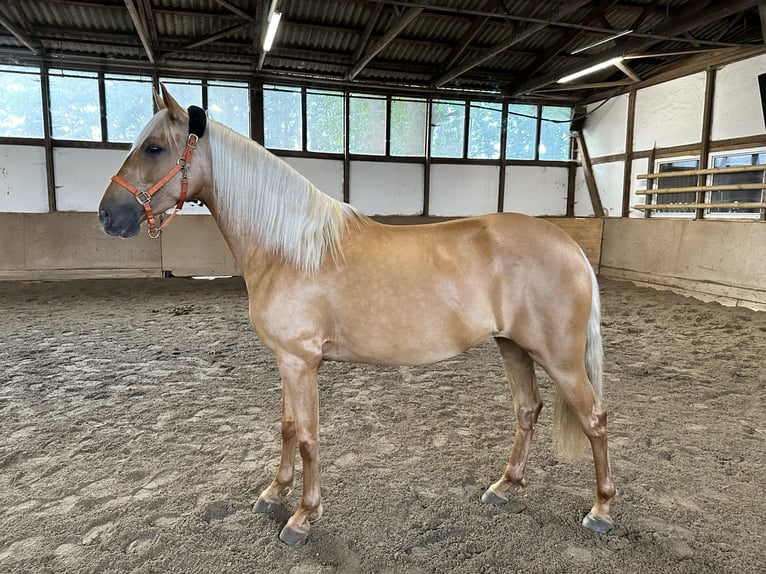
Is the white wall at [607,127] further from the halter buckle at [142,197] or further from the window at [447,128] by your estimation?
the halter buckle at [142,197]

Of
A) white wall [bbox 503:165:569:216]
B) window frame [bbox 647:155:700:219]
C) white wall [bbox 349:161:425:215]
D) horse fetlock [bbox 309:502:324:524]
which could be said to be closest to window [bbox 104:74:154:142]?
white wall [bbox 349:161:425:215]

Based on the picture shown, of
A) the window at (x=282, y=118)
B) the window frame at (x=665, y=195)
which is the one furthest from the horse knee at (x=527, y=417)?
the window at (x=282, y=118)

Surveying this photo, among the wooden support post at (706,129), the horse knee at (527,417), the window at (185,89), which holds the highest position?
the window at (185,89)

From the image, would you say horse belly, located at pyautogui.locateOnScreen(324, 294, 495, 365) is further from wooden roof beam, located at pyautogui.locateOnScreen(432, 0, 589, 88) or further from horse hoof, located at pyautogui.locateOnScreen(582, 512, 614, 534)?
wooden roof beam, located at pyautogui.locateOnScreen(432, 0, 589, 88)

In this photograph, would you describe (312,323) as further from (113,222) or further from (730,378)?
(730,378)

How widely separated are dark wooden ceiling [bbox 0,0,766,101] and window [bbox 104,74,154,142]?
8.7 inches

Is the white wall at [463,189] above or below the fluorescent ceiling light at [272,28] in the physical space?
below

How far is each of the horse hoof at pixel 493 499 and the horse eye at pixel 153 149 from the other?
199cm

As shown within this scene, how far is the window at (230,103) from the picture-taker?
353 inches

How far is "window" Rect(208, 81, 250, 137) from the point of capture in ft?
29.4

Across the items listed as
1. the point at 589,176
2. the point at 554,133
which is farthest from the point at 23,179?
the point at 589,176

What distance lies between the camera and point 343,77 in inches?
366

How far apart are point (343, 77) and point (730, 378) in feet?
27.2

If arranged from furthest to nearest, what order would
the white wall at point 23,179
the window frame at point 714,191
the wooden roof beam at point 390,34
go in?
the white wall at point 23,179 → the window frame at point 714,191 → the wooden roof beam at point 390,34
